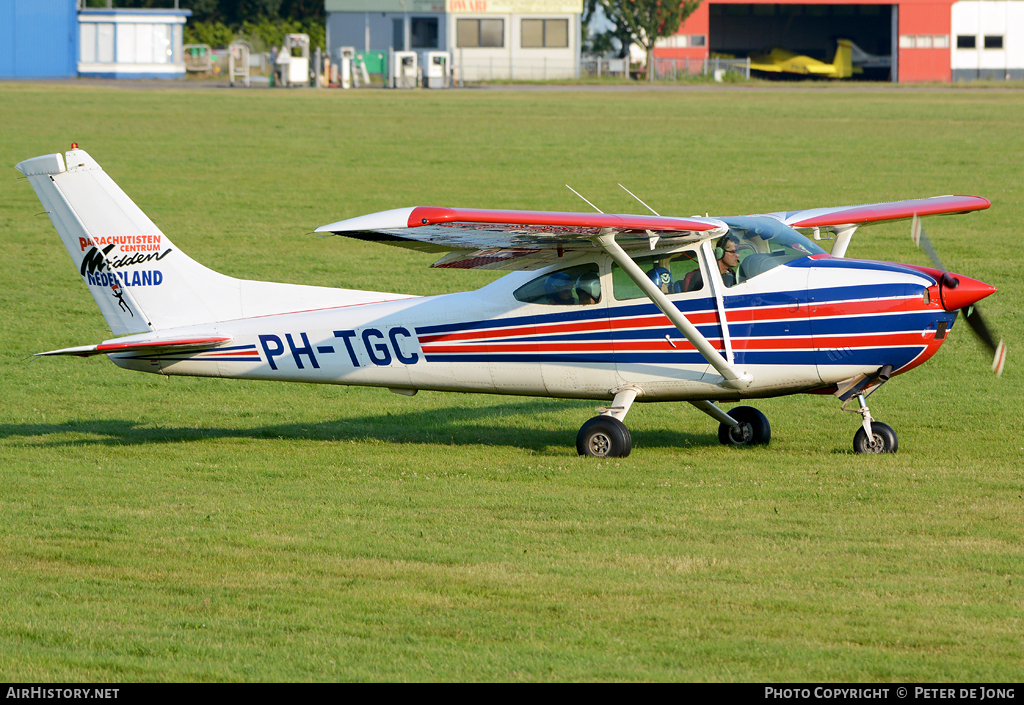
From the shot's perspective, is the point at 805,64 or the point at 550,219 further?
the point at 805,64

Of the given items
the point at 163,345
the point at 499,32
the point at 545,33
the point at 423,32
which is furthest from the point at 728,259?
the point at 423,32

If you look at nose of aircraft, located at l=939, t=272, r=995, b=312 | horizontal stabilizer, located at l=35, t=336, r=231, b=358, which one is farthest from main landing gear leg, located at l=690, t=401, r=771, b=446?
horizontal stabilizer, located at l=35, t=336, r=231, b=358

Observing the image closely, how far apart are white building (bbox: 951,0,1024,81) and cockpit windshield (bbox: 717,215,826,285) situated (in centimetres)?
8235

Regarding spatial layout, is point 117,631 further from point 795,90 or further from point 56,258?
point 795,90

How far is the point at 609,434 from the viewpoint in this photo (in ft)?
39.5

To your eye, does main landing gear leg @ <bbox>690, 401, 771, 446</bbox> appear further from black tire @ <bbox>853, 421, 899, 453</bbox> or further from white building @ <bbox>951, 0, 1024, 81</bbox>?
white building @ <bbox>951, 0, 1024, 81</bbox>

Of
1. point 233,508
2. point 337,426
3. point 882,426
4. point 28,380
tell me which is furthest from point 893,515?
point 28,380

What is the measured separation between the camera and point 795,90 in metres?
69.8

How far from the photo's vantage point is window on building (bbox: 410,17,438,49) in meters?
81.9

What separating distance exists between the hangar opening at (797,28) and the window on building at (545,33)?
1969 cm

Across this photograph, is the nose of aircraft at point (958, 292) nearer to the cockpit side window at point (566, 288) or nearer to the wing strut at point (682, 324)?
the wing strut at point (682, 324)

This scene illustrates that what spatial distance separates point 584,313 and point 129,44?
6990cm

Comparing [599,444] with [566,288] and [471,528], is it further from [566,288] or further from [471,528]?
[471,528]

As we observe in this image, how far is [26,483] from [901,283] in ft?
26.4
